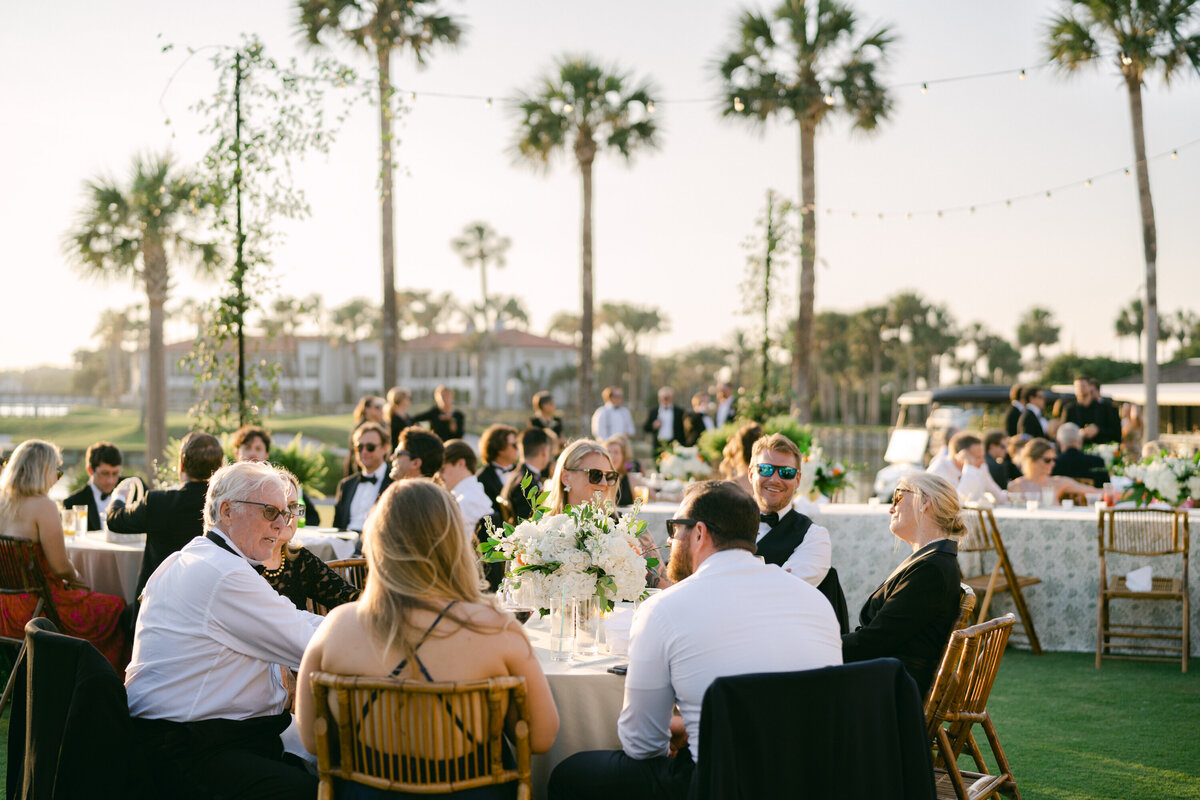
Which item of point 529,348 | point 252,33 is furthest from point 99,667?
point 529,348

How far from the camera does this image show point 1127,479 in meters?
9.38

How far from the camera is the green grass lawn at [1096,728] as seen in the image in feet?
16.0

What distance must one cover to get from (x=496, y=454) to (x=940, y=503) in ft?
14.9

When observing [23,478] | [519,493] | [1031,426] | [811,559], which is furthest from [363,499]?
[1031,426]

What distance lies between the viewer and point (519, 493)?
7.06 meters

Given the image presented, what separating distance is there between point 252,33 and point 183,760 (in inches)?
338

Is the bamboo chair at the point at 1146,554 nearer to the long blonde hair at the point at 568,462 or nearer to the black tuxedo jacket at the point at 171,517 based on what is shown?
the long blonde hair at the point at 568,462

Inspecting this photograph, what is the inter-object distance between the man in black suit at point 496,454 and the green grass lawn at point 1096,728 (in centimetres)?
360

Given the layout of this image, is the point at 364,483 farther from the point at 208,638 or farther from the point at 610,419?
the point at 610,419

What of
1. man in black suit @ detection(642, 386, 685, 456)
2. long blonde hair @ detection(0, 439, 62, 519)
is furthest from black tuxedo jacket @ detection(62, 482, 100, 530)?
man in black suit @ detection(642, 386, 685, 456)

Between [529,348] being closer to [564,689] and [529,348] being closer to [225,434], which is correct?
[225,434]

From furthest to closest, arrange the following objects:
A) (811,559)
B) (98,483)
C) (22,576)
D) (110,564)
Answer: (98,483), (110,564), (22,576), (811,559)

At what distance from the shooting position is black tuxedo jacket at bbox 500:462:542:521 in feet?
22.5

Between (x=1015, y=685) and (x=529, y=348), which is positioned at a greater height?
(x=529, y=348)
